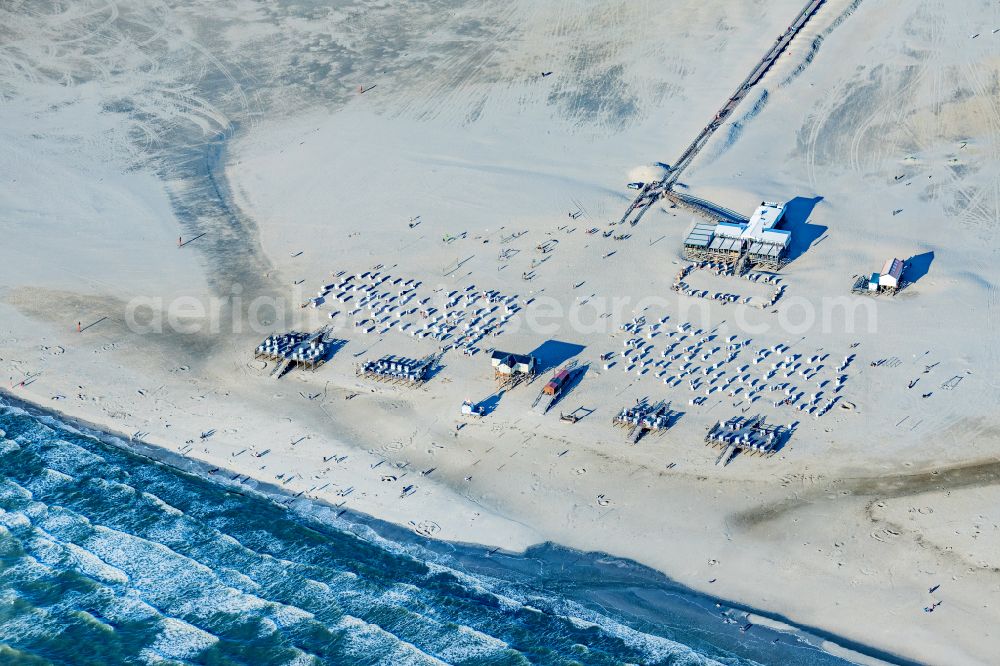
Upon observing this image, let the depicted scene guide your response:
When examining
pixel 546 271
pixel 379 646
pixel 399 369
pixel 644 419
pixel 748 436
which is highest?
pixel 546 271

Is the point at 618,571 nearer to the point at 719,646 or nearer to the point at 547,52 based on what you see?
the point at 719,646

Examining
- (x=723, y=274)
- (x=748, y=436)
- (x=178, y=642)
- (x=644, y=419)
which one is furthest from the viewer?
(x=723, y=274)

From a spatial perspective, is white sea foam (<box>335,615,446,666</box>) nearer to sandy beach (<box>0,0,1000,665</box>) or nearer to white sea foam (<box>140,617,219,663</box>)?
white sea foam (<box>140,617,219,663</box>)

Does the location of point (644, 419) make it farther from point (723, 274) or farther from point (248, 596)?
point (248, 596)

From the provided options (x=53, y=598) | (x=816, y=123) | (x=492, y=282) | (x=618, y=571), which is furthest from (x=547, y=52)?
(x=53, y=598)

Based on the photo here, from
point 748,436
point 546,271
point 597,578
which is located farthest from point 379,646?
point 546,271

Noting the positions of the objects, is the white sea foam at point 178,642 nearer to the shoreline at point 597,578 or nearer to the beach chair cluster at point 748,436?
the shoreline at point 597,578

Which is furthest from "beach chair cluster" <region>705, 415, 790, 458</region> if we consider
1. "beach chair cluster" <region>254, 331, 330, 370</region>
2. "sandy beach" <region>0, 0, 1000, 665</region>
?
"beach chair cluster" <region>254, 331, 330, 370</region>
